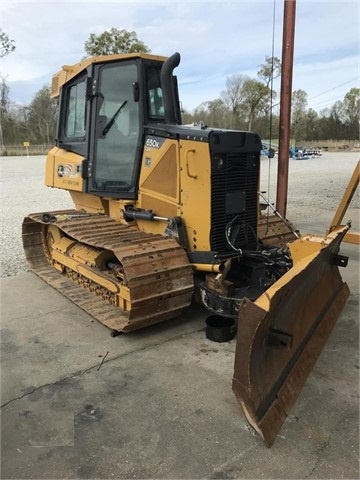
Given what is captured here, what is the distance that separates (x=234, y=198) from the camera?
14.9 ft

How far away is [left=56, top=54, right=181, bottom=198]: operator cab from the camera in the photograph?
4801mm

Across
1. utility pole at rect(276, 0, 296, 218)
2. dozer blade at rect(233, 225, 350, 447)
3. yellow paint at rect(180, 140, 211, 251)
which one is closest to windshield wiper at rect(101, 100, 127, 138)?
yellow paint at rect(180, 140, 211, 251)

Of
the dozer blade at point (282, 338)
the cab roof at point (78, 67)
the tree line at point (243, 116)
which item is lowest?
the dozer blade at point (282, 338)

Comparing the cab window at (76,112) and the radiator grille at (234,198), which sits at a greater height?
the cab window at (76,112)

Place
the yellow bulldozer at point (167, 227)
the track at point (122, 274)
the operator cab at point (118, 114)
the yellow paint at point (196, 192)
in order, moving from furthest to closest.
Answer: the operator cab at point (118, 114) → the yellow paint at point (196, 192) → the track at point (122, 274) → the yellow bulldozer at point (167, 227)

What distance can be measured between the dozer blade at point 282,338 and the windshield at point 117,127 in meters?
2.17

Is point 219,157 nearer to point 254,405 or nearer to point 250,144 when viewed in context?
point 250,144

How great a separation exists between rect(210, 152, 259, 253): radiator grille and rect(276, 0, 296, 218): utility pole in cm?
328

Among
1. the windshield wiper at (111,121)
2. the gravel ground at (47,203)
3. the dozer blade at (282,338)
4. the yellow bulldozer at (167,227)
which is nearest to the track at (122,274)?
the yellow bulldozer at (167,227)

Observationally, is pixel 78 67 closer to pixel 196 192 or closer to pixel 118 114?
pixel 118 114

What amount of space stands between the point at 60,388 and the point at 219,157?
8.13 feet

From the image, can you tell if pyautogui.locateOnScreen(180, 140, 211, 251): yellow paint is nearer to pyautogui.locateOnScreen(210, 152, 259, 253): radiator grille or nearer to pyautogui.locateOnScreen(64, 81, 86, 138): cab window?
pyautogui.locateOnScreen(210, 152, 259, 253): radiator grille

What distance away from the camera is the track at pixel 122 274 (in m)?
3.98

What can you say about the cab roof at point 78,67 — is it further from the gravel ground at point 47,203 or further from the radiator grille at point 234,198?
the gravel ground at point 47,203
